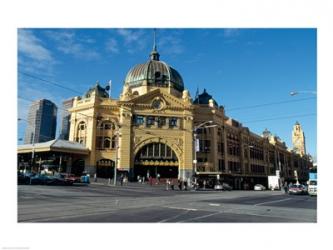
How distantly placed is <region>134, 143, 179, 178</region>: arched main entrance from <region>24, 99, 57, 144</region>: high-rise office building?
48.7 feet

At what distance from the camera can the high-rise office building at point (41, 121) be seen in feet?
130

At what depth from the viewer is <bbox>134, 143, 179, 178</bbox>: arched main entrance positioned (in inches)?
2232

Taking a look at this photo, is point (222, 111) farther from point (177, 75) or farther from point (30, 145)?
point (30, 145)

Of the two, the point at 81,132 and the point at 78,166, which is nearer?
the point at 78,166

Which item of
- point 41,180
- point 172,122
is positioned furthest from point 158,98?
point 41,180

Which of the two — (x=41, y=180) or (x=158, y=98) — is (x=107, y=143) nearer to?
(x=158, y=98)

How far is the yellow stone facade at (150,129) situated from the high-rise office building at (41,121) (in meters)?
7.27

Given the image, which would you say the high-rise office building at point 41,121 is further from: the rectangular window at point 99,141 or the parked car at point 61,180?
the rectangular window at point 99,141

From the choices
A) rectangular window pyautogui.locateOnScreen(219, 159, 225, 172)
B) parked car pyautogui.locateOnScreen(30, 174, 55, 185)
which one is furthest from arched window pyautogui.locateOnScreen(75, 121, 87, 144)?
rectangular window pyautogui.locateOnScreen(219, 159, 225, 172)

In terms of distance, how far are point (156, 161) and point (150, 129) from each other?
18.5 ft

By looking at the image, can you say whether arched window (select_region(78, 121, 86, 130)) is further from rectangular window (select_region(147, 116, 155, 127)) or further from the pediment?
rectangular window (select_region(147, 116, 155, 127))

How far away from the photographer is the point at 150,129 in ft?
189

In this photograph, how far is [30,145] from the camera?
52750mm

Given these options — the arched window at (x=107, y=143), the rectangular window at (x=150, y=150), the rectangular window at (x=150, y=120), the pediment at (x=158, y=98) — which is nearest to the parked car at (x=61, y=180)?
the arched window at (x=107, y=143)
